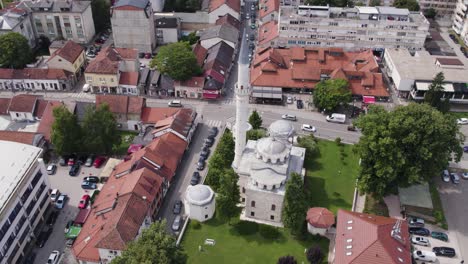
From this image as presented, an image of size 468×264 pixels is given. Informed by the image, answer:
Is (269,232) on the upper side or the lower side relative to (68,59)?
lower

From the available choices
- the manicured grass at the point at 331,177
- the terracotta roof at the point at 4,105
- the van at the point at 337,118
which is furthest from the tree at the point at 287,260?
the terracotta roof at the point at 4,105

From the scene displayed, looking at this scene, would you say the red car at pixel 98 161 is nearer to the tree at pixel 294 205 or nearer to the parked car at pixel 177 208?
the parked car at pixel 177 208

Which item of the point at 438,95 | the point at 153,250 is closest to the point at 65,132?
the point at 153,250

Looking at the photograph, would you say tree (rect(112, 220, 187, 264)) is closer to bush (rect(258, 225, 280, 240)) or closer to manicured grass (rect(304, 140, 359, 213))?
bush (rect(258, 225, 280, 240))

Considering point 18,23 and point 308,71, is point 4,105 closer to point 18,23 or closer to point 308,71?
point 18,23

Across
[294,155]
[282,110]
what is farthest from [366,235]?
[282,110]

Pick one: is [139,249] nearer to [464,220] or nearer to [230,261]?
[230,261]
